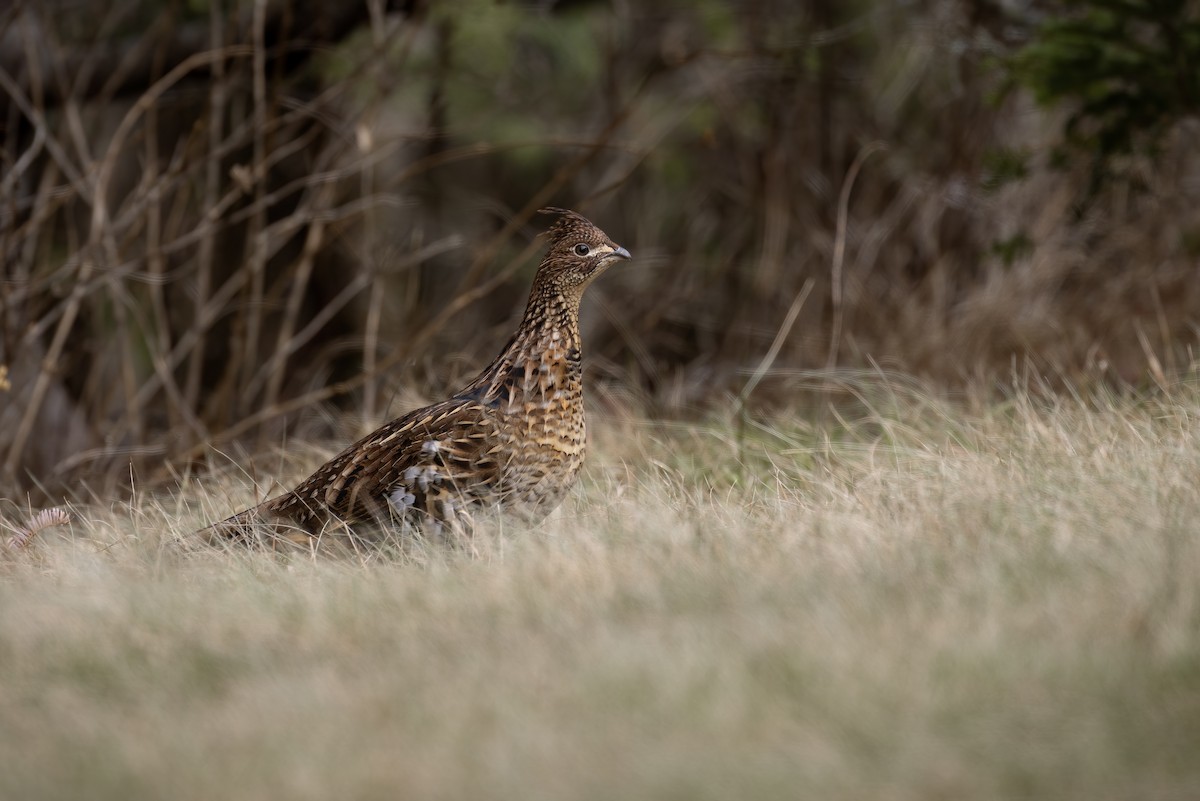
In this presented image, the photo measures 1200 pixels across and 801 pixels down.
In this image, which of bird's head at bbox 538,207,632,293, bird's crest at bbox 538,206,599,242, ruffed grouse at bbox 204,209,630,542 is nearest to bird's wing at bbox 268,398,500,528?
ruffed grouse at bbox 204,209,630,542

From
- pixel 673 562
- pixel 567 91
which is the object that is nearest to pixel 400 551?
pixel 673 562

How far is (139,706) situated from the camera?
358cm

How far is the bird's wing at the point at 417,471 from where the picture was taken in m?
4.95

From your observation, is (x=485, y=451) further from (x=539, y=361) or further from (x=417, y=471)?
(x=539, y=361)

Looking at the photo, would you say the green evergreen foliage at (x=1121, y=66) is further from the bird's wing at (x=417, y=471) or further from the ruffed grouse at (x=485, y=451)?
the bird's wing at (x=417, y=471)

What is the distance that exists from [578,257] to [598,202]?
8508 mm

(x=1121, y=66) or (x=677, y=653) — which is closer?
(x=677, y=653)

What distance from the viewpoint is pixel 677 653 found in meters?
3.53

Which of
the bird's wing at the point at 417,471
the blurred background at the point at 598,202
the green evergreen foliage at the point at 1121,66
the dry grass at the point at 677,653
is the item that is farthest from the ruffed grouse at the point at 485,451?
the green evergreen foliage at the point at 1121,66

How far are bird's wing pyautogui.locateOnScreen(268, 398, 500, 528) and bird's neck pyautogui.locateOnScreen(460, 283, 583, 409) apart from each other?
0.11 metres

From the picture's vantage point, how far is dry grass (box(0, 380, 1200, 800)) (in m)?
3.05

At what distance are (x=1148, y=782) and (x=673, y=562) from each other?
5.36ft

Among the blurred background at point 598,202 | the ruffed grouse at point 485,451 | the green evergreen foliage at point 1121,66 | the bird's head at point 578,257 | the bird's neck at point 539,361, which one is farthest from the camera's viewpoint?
the blurred background at point 598,202

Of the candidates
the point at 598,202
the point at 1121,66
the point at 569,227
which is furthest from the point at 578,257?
the point at 598,202
